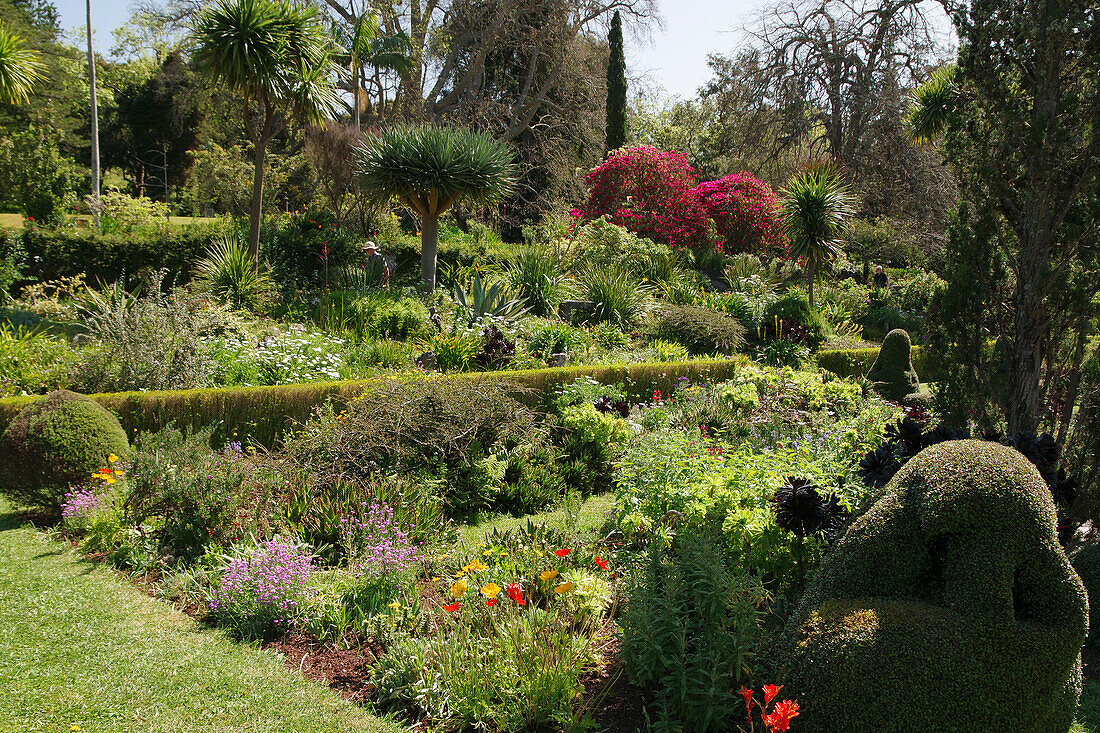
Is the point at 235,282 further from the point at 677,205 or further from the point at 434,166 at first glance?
the point at 677,205

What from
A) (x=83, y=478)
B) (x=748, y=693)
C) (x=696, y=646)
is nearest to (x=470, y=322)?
(x=83, y=478)

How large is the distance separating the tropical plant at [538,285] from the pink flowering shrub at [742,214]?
7156 millimetres

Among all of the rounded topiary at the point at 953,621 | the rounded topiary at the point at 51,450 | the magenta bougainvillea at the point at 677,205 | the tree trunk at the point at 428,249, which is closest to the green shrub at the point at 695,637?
the rounded topiary at the point at 953,621

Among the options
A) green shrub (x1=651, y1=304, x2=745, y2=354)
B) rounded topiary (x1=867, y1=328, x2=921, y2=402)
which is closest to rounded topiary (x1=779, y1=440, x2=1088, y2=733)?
rounded topiary (x1=867, y1=328, x2=921, y2=402)

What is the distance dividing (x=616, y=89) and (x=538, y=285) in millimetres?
15446

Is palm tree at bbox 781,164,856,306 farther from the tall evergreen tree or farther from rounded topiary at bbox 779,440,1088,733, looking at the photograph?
the tall evergreen tree

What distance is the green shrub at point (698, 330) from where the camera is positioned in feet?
36.3

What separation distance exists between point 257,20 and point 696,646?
40.1 ft

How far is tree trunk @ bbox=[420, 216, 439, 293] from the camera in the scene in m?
11.4

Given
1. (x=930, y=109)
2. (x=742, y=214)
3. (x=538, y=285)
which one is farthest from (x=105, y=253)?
(x=930, y=109)

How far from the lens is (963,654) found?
2344mm

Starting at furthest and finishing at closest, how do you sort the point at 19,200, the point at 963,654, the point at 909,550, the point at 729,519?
the point at 19,200, the point at 729,519, the point at 909,550, the point at 963,654

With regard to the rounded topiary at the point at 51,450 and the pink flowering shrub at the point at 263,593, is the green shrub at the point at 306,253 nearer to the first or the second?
the rounded topiary at the point at 51,450

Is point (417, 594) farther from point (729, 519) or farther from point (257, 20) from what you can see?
point (257, 20)
